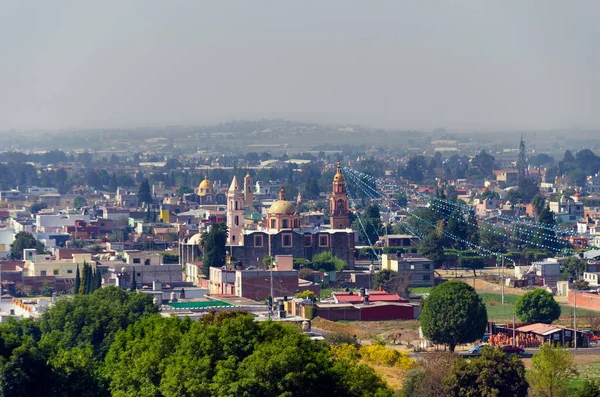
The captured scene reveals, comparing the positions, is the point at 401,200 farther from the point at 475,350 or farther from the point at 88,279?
the point at 475,350

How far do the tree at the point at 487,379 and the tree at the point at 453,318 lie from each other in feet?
26.3

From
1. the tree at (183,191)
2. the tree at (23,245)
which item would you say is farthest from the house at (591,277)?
the tree at (183,191)

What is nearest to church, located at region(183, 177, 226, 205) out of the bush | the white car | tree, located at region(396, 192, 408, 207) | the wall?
tree, located at region(396, 192, 408, 207)

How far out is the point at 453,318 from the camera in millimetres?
37312

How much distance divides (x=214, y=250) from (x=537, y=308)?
15381mm

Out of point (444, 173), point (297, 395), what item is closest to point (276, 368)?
point (297, 395)

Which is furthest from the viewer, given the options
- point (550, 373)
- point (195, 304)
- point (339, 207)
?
point (339, 207)

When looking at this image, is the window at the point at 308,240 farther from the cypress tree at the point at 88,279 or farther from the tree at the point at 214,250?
the cypress tree at the point at 88,279

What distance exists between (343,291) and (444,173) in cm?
8329

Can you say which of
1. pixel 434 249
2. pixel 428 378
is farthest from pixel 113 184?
pixel 428 378

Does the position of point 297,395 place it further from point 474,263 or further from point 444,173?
point 444,173

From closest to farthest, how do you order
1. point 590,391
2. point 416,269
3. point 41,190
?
1. point 590,391
2. point 416,269
3. point 41,190

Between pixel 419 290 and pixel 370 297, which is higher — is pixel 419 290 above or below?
below

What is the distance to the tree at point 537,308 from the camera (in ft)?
136
